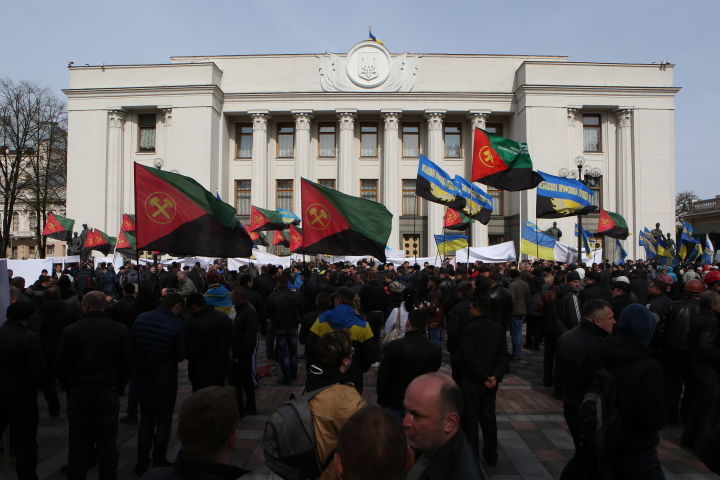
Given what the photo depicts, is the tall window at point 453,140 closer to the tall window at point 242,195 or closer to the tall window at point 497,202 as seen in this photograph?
the tall window at point 497,202

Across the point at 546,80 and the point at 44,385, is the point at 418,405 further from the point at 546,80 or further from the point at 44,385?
the point at 546,80

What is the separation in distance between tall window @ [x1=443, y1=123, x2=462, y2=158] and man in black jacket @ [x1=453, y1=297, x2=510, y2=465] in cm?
3434

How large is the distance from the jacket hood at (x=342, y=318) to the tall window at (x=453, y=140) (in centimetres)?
3445

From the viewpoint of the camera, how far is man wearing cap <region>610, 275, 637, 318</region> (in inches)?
293

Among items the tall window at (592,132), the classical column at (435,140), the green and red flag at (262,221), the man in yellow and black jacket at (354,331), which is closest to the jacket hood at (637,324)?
the man in yellow and black jacket at (354,331)

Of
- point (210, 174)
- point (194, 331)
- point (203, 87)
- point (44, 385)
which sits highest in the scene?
point (203, 87)

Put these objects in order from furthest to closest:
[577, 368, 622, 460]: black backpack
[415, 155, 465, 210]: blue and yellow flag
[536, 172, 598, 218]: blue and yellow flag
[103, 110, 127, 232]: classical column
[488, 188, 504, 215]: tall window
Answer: [488, 188, 504, 215]: tall window, [103, 110, 127, 232]: classical column, [536, 172, 598, 218]: blue and yellow flag, [415, 155, 465, 210]: blue and yellow flag, [577, 368, 622, 460]: black backpack

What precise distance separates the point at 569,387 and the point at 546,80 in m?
35.5

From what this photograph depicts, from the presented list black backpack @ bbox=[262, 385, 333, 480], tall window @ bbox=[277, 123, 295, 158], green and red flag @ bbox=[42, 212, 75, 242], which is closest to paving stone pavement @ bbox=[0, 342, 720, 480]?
black backpack @ bbox=[262, 385, 333, 480]

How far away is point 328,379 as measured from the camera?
3590 millimetres

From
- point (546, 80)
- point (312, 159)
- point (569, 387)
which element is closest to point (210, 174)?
point (312, 159)

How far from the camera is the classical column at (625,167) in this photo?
1421 inches

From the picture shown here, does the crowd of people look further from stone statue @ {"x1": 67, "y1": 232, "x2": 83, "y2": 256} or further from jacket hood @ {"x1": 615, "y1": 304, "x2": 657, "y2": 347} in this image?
stone statue @ {"x1": 67, "y1": 232, "x2": 83, "y2": 256}

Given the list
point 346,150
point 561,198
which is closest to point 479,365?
point 561,198
